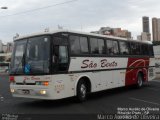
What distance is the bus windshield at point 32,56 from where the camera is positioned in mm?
13008

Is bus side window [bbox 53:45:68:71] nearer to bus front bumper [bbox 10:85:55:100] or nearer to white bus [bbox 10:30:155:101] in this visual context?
white bus [bbox 10:30:155:101]

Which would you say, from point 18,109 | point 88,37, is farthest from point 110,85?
point 18,109

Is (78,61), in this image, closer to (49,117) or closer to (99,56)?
(99,56)

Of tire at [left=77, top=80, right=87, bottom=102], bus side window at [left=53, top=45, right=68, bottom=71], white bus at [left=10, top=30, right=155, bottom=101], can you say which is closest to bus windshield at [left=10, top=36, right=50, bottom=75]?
white bus at [left=10, top=30, right=155, bottom=101]

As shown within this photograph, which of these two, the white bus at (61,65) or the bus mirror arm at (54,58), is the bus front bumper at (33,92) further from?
the bus mirror arm at (54,58)

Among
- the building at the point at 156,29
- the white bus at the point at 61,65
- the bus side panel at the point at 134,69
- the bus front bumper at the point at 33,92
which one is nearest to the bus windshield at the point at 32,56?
the white bus at the point at 61,65

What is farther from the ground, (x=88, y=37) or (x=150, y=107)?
(x=88, y=37)

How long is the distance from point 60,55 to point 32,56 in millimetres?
1114

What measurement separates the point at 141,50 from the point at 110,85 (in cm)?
531

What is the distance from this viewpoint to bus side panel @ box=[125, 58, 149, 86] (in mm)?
19737

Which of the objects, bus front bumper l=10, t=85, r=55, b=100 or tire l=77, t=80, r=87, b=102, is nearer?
bus front bumper l=10, t=85, r=55, b=100

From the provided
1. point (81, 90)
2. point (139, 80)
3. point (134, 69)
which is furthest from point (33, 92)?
point (139, 80)

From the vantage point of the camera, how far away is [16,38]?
47.9 feet

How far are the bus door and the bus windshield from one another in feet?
0.93
